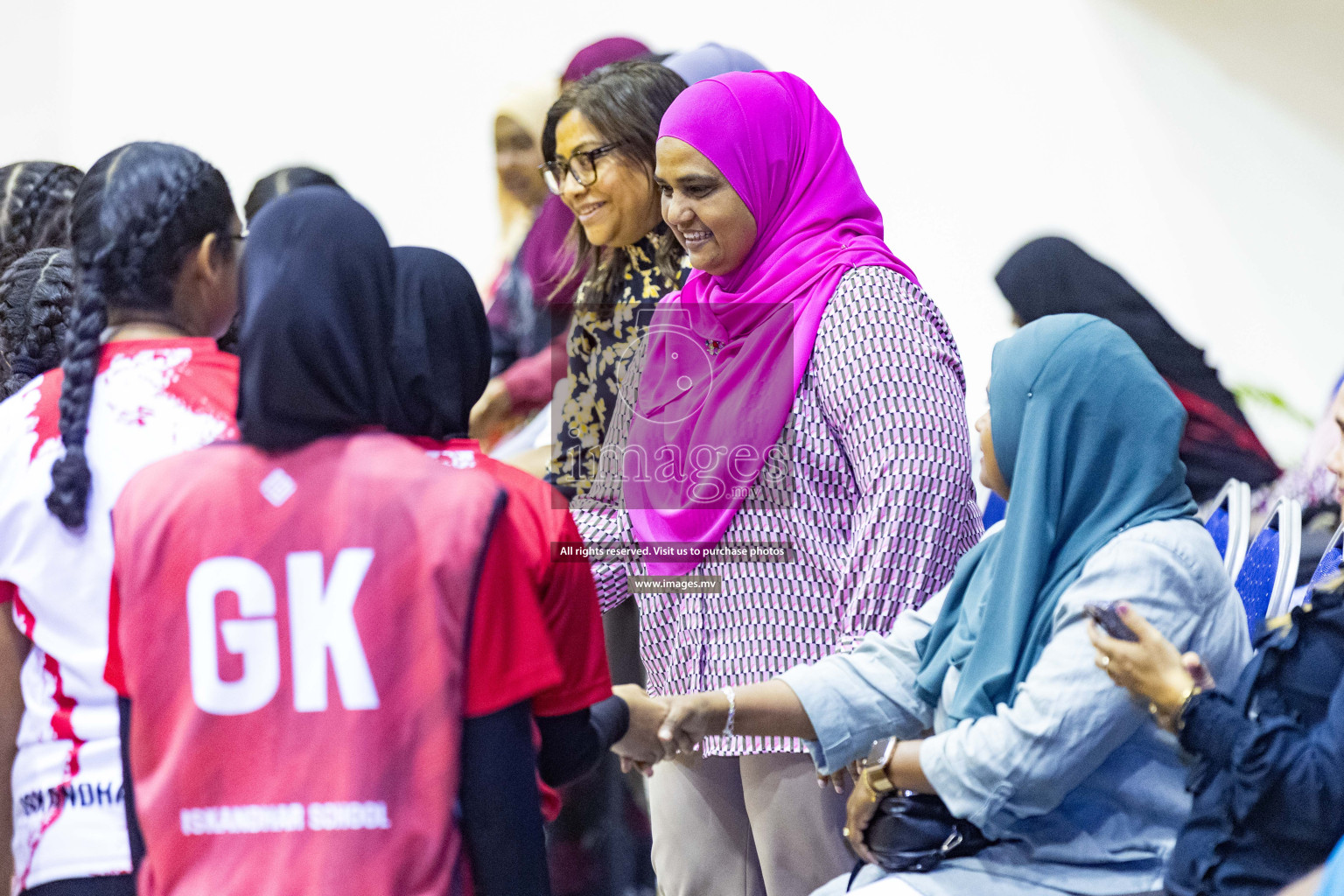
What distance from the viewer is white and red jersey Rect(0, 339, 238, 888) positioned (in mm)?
1351

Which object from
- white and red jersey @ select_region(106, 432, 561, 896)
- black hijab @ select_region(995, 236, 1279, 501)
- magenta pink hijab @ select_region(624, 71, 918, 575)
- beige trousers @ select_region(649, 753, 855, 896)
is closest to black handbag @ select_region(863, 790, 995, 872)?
beige trousers @ select_region(649, 753, 855, 896)

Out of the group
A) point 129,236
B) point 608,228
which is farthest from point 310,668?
point 608,228

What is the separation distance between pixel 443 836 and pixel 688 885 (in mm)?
871

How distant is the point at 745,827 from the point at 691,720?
1.07 ft

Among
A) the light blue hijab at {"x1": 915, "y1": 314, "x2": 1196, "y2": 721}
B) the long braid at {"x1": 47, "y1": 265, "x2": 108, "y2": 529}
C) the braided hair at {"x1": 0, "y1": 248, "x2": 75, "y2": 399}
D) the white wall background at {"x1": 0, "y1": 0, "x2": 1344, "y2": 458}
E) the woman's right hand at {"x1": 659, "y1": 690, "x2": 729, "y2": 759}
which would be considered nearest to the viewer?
the long braid at {"x1": 47, "y1": 265, "x2": 108, "y2": 529}

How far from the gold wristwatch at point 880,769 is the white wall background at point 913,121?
206cm

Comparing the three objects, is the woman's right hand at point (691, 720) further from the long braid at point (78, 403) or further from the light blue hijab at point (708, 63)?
the light blue hijab at point (708, 63)

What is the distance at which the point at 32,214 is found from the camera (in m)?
2.56

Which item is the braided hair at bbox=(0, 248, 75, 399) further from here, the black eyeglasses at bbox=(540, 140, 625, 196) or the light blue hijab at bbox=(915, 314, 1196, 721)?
the light blue hijab at bbox=(915, 314, 1196, 721)

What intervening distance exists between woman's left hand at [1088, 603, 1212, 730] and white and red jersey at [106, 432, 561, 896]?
0.68m

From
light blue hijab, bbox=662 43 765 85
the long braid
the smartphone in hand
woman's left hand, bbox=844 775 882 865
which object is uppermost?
light blue hijab, bbox=662 43 765 85

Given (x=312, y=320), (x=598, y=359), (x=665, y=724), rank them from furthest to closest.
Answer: (x=598, y=359) < (x=665, y=724) < (x=312, y=320)

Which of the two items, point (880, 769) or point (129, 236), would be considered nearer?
point (129, 236)

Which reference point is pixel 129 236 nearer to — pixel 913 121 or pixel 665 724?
pixel 665 724
